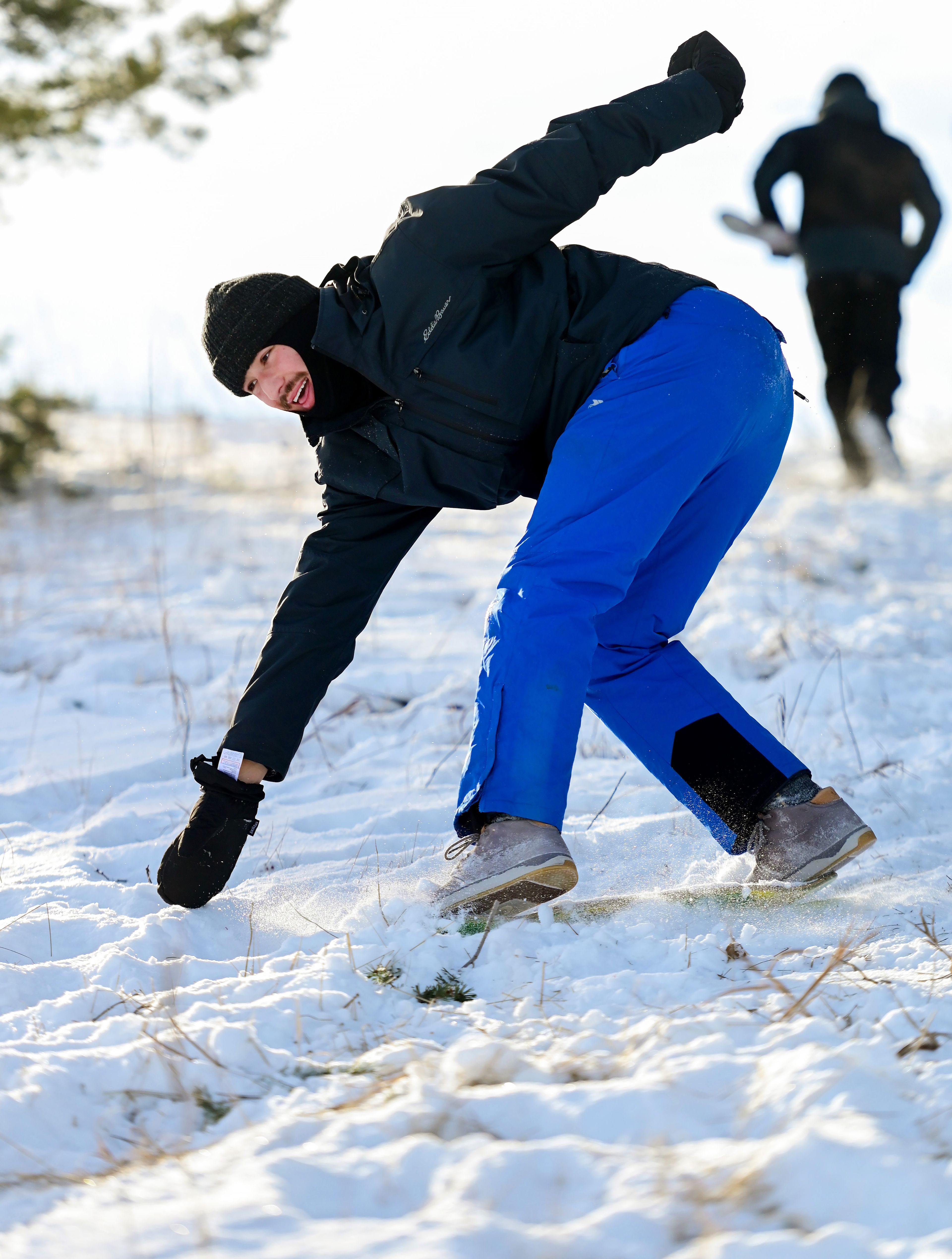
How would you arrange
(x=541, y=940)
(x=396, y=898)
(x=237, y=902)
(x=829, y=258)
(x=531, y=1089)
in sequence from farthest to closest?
1. (x=829, y=258)
2. (x=237, y=902)
3. (x=396, y=898)
4. (x=541, y=940)
5. (x=531, y=1089)

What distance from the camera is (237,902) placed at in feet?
7.03

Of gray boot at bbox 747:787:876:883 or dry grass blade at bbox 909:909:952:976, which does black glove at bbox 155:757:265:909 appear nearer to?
gray boot at bbox 747:787:876:883

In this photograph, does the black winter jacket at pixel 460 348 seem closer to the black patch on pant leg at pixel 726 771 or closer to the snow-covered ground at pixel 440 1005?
the snow-covered ground at pixel 440 1005

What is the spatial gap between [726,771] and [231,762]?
956mm

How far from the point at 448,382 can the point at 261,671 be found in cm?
68

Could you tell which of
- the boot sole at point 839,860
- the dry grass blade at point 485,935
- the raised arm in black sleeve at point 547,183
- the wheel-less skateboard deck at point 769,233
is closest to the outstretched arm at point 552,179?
the raised arm in black sleeve at point 547,183

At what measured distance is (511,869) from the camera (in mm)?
1813

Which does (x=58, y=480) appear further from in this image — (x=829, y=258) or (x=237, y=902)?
(x=237, y=902)

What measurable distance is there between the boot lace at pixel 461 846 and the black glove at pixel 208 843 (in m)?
0.37

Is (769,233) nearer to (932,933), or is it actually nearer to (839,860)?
(839,860)

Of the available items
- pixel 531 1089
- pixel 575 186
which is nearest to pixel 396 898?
pixel 531 1089

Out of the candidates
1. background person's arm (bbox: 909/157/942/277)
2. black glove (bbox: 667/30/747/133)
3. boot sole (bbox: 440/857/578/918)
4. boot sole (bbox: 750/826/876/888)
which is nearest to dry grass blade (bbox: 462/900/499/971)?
boot sole (bbox: 440/857/578/918)

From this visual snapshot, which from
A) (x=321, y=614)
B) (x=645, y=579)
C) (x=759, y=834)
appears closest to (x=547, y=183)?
(x=645, y=579)

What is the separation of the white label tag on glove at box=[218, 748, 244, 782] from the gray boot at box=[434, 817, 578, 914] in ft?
1.53
